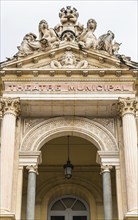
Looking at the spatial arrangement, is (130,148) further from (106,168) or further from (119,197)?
(119,197)

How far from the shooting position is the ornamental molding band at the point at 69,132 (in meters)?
17.5

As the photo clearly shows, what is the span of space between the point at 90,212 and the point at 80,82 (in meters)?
5.40

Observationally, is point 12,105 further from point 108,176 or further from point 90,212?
point 90,212

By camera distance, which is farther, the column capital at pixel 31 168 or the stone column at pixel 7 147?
the column capital at pixel 31 168

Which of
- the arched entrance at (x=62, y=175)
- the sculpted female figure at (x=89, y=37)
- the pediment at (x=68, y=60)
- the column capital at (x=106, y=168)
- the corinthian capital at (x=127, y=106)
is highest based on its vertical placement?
the sculpted female figure at (x=89, y=37)

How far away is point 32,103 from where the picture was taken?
58.2 feet

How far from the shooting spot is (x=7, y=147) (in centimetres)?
1650

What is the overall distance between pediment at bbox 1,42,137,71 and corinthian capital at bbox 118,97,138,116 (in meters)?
1.35

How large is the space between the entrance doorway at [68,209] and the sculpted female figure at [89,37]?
636 cm

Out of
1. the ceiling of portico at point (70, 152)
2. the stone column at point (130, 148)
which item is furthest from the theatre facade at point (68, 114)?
the ceiling of portico at point (70, 152)

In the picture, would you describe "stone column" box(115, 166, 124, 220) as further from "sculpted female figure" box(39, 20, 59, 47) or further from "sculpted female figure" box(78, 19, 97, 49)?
"sculpted female figure" box(39, 20, 59, 47)

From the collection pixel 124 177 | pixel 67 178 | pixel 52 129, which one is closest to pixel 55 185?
pixel 67 178

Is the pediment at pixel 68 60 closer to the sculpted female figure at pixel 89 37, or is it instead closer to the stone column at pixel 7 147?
the sculpted female figure at pixel 89 37

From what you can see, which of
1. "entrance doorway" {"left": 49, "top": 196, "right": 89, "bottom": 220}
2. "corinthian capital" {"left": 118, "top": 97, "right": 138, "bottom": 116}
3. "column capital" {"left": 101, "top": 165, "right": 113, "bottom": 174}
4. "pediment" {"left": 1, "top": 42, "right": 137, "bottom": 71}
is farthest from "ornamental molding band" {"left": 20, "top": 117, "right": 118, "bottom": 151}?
"entrance doorway" {"left": 49, "top": 196, "right": 89, "bottom": 220}
